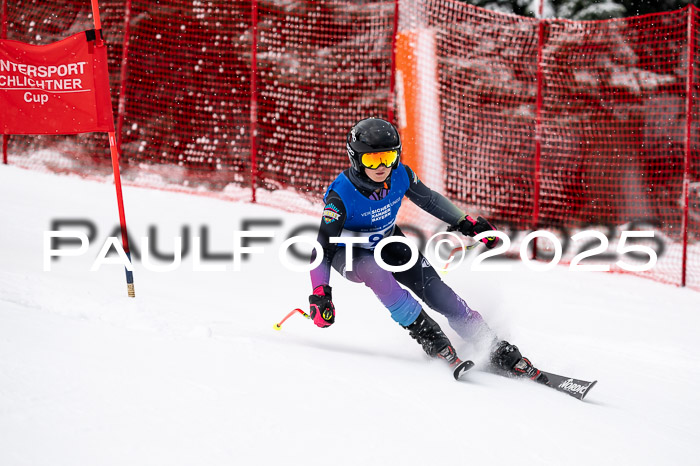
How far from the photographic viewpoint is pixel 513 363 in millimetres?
4152

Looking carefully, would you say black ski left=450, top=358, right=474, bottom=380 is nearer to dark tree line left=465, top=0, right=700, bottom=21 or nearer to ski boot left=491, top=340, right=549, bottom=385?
ski boot left=491, top=340, right=549, bottom=385

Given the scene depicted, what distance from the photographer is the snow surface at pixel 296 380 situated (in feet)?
8.91

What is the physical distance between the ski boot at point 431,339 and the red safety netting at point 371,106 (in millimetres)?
5217

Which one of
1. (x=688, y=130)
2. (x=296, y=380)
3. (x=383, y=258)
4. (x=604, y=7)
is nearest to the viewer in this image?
(x=296, y=380)

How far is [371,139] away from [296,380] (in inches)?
60.6

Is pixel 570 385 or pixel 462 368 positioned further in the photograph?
pixel 570 385

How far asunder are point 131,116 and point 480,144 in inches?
218

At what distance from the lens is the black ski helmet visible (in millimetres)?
4031

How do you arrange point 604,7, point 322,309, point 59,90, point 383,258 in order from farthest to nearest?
point 604,7 → point 59,90 → point 383,258 → point 322,309

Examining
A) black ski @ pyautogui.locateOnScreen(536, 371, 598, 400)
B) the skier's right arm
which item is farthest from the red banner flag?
black ski @ pyautogui.locateOnScreen(536, 371, 598, 400)

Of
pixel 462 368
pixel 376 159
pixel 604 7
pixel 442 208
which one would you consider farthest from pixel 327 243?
pixel 604 7

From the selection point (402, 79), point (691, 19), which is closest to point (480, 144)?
point (402, 79)

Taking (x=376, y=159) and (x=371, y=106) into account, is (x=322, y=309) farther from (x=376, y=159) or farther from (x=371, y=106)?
(x=371, y=106)

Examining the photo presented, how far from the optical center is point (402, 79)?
8.74m
